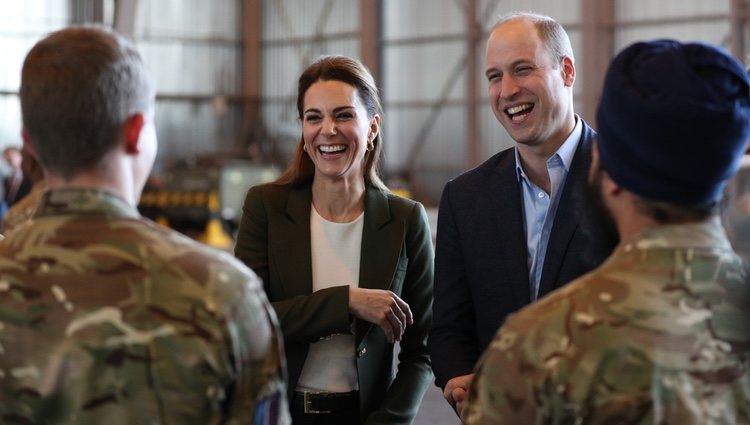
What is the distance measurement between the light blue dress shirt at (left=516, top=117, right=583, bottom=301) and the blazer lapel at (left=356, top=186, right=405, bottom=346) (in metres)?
0.46

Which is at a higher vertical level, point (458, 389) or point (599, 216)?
point (599, 216)

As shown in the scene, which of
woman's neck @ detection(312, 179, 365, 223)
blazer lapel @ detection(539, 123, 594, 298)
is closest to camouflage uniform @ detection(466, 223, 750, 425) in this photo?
blazer lapel @ detection(539, 123, 594, 298)

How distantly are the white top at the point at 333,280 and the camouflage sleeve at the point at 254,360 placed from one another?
4.22 feet

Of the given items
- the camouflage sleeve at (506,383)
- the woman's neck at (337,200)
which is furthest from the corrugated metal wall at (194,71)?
the camouflage sleeve at (506,383)

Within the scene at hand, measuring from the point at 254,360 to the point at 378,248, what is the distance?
1487 mm

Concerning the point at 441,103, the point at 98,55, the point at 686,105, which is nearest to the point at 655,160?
the point at 686,105

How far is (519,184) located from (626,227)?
1241 mm

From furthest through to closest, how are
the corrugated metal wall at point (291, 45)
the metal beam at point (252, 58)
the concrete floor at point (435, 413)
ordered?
the metal beam at point (252, 58) < the corrugated metal wall at point (291, 45) < the concrete floor at point (435, 413)

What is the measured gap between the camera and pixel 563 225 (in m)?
2.91

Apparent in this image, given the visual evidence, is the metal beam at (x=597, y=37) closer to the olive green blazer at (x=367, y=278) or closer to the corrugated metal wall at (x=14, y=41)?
the corrugated metal wall at (x=14, y=41)

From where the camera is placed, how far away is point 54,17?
23.3 m

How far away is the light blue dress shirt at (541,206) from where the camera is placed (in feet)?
9.79

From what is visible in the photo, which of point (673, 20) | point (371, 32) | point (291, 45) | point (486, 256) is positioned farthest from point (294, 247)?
point (291, 45)

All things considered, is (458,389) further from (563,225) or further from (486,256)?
(563,225)
